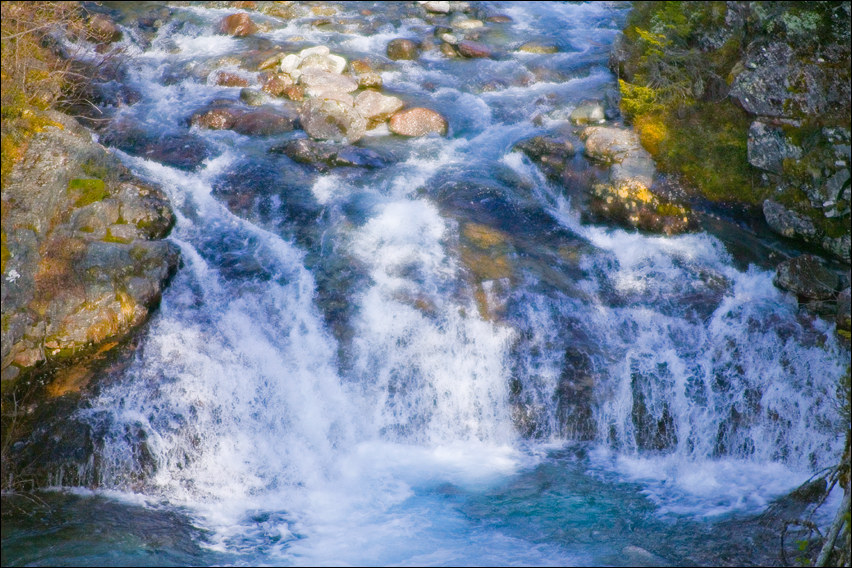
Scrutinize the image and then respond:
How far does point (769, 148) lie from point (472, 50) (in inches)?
394

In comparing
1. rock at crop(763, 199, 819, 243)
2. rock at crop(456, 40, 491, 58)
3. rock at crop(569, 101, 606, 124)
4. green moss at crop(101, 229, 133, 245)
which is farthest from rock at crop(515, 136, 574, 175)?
green moss at crop(101, 229, 133, 245)

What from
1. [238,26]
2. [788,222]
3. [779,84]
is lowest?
[788,222]

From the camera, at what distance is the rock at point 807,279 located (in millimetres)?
11109

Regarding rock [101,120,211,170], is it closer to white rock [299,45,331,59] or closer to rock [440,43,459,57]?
white rock [299,45,331,59]

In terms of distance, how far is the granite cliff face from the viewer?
11727 mm

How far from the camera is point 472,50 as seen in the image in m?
19.9

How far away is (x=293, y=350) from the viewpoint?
1136 cm

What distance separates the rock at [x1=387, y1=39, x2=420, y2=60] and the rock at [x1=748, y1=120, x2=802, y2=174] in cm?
1055

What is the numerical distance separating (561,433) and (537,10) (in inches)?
687

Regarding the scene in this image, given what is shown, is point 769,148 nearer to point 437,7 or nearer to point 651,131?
point 651,131

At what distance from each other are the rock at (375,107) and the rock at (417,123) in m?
0.32

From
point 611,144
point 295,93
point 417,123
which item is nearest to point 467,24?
point 417,123

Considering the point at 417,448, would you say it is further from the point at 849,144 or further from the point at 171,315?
the point at 849,144

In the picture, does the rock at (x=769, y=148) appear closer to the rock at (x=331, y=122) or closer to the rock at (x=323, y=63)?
the rock at (x=331, y=122)
